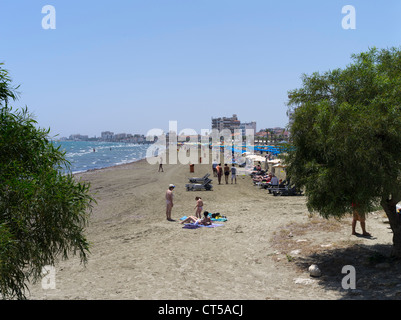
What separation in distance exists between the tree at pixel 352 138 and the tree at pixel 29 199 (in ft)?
16.8

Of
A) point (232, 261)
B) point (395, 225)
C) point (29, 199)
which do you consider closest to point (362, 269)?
point (395, 225)

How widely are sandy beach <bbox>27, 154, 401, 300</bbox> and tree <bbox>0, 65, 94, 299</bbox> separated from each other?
620 mm

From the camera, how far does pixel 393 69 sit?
26.6 feet

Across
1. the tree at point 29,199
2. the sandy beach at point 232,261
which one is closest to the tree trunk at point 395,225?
the sandy beach at point 232,261

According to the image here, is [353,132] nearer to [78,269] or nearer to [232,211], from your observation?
[78,269]

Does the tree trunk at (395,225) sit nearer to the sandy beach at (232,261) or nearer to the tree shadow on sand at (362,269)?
the tree shadow on sand at (362,269)

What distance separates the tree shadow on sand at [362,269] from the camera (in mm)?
7082

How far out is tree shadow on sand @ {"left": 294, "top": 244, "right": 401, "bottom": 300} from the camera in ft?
23.2

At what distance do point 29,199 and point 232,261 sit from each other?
6482 millimetres

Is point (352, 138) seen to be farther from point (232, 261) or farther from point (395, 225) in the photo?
point (232, 261)

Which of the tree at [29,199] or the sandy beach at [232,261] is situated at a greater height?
the tree at [29,199]

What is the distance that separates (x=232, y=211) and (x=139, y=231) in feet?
16.6
